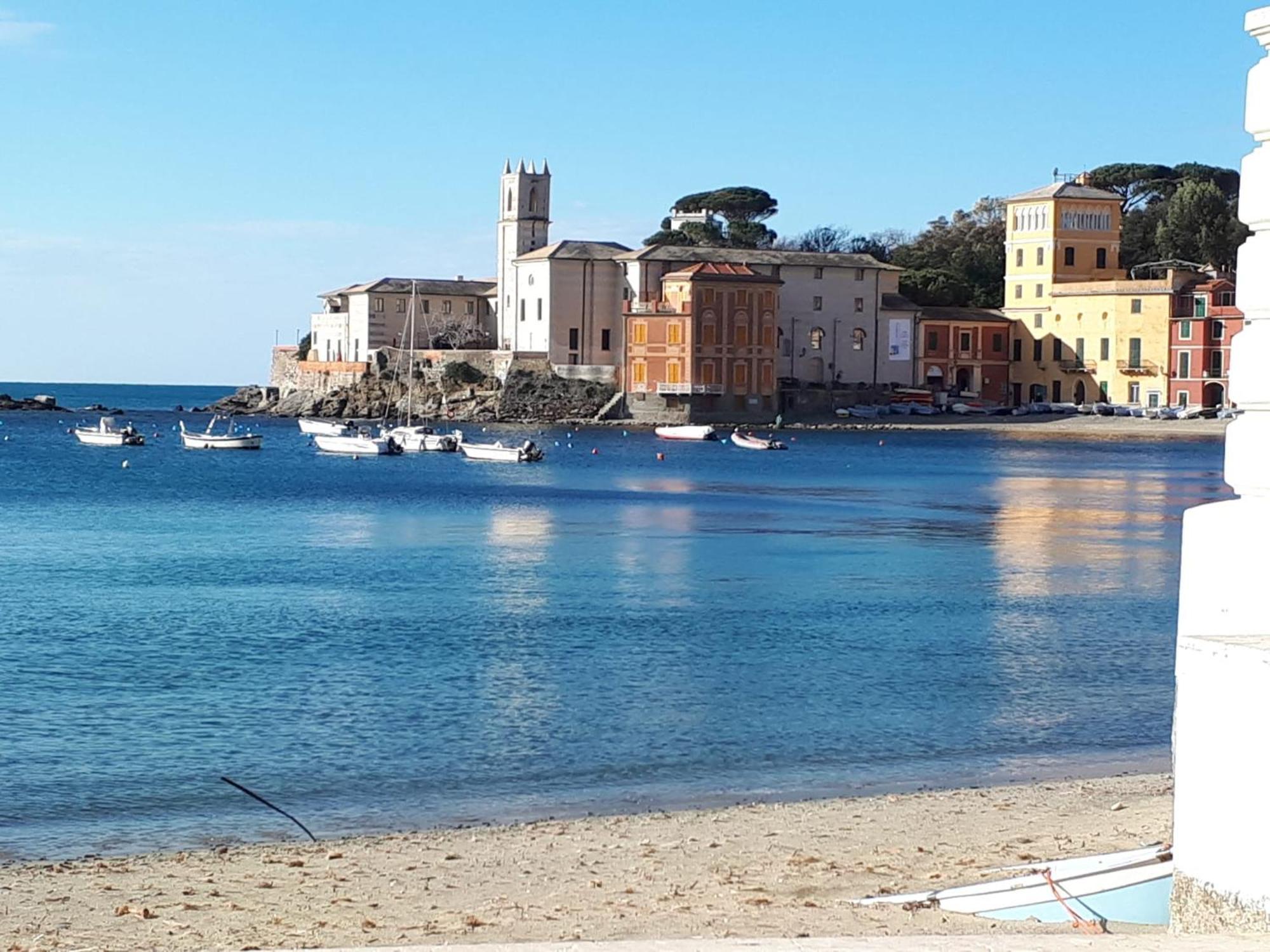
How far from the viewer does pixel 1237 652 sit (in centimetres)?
707

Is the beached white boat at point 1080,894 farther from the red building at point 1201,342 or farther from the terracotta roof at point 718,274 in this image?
the red building at point 1201,342

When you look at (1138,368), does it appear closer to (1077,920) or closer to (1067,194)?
(1067,194)

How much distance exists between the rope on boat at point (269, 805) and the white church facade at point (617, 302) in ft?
316

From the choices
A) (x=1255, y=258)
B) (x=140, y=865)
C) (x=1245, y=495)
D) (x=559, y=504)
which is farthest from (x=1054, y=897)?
(x=559, y=504)

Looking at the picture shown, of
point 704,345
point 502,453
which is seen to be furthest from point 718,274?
point 502,453

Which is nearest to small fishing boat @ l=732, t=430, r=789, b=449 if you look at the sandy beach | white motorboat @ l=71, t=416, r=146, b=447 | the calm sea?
white motorboat @ l=71, t=416, r=146, b=447

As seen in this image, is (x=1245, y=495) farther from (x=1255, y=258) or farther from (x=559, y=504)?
(x=559, y=504)

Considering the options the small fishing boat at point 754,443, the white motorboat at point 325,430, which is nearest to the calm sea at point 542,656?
the small fishing boat at point 754,443

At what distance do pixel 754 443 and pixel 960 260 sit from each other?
4565 centimetres

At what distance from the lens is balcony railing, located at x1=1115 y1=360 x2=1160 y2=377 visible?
367 ft

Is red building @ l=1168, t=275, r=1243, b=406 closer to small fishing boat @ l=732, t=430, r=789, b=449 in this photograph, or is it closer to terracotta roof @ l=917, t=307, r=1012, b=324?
terracotta roof @ l=917, t=307, r=1012, b=324

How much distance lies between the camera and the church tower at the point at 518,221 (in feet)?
406

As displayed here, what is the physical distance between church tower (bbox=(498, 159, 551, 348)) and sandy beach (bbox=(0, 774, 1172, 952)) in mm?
110375

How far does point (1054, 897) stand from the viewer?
8961 mm
